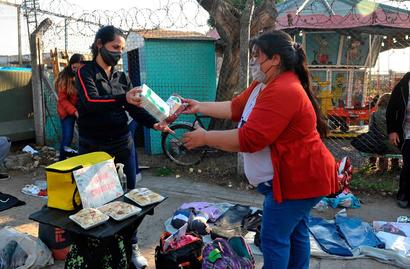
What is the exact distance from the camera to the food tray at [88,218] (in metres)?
2.13

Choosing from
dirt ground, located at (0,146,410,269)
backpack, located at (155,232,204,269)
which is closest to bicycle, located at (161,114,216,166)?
dirt ground, located at (0,146,410,269)

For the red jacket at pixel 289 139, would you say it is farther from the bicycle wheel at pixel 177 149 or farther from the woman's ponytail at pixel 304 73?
the bicycle wheel at pixel 177 149

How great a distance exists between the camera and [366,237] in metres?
3.77

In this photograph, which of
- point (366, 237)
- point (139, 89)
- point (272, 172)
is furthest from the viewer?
point (366, 237)

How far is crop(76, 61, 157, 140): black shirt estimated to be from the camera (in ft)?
9.27

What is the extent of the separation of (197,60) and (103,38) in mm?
4241

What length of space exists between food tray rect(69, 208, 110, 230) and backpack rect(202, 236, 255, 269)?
2.65ft

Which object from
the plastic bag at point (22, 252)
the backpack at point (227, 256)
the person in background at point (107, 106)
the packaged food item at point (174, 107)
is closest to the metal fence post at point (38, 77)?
the plastic bag at point (22, 252)

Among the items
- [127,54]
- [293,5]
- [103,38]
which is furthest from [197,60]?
[293,5]

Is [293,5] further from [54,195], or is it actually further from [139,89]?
[54,195]

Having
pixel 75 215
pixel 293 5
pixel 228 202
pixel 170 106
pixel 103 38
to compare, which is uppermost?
pixel 293 5

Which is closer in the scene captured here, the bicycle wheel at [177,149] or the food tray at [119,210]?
the food tray at [119,210]

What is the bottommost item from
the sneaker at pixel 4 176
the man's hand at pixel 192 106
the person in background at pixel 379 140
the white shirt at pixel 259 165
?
the sneaker at pixel 4 176

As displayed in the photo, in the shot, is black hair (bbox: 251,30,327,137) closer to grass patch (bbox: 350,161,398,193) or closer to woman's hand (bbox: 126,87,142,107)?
woman's hand (bbox: 126,87,142,107)
